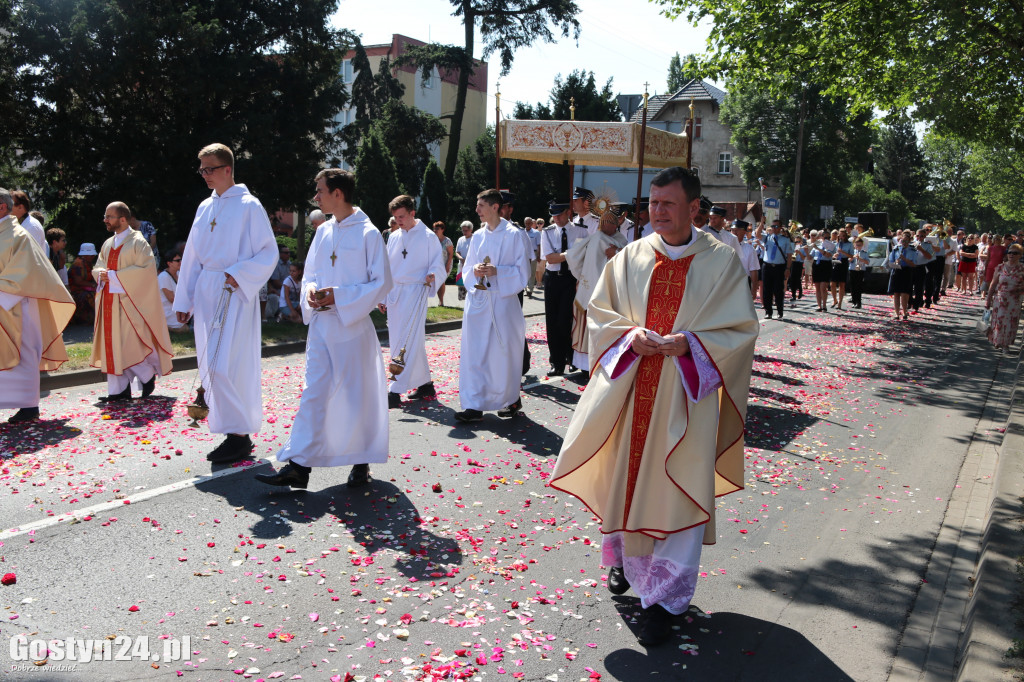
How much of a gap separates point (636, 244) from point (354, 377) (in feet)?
8.33

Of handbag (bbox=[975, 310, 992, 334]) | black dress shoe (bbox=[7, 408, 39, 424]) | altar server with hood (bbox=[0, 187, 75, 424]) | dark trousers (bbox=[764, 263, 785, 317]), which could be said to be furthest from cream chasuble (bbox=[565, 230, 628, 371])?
dark trousers (bbox=[764, 263, 785, 317])

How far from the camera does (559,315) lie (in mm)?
11664

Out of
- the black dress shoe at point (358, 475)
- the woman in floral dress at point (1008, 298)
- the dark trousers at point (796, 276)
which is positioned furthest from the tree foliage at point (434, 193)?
the black dress shoe at point (358, 475)

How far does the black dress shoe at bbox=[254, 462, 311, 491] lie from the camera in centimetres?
595

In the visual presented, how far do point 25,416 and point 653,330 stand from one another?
6.28 m

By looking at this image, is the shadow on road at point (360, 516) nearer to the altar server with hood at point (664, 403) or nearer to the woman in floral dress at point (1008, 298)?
the altar server with hood at point (664, 403)

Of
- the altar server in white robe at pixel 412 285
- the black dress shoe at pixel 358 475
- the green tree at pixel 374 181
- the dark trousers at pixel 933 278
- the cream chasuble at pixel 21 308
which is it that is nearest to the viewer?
the black dress shoe at pixel 358 475

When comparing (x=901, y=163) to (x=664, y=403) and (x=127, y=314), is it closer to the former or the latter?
(x=127, y=314)

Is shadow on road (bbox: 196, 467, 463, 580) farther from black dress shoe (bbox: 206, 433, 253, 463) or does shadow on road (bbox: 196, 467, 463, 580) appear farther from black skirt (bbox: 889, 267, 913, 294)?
black skirt (bbox: 889, 267, 913, 294)

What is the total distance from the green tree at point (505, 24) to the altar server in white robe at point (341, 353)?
32214 mm

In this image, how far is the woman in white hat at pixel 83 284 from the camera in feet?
47.0

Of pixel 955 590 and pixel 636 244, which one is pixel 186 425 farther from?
pixel 955 590

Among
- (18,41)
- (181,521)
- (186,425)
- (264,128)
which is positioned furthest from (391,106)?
Result: (181,521)

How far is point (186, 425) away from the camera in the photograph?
7.99m
